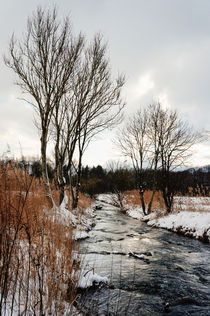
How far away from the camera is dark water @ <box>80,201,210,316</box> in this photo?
2.92 meters

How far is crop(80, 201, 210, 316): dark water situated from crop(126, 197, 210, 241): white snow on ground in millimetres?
630

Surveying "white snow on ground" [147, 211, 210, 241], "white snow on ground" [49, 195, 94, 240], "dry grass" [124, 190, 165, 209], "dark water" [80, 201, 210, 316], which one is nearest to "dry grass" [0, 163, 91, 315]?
"white snow on ground" [49, 195, 94, 240]

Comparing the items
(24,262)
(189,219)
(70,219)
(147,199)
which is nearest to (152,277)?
(70,219)

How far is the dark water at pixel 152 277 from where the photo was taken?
2.92 m

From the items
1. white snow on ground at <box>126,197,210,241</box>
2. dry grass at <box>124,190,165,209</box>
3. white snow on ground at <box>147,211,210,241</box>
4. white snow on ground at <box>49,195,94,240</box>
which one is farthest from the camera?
dry grass at <box>124,190,165,209</box>

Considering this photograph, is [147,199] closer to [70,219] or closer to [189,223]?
[189,223]

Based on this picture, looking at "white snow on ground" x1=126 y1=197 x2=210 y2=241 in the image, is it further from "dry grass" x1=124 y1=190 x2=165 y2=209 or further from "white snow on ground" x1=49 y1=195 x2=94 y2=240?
"white snow on ground" x1=49 y1=195 x2=94 y2=240

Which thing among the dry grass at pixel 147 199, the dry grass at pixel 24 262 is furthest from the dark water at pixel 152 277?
the dry grass at pixel 147 199

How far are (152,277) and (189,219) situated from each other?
206 inches

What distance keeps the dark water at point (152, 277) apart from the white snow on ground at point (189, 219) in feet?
2.07

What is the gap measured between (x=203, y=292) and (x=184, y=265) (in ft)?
4.49

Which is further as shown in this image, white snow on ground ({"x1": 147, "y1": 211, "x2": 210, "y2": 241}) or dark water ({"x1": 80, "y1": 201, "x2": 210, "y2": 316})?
white snow on ground ({"x1": 147, "y1": 211, "x2": 210, "y2": 241})

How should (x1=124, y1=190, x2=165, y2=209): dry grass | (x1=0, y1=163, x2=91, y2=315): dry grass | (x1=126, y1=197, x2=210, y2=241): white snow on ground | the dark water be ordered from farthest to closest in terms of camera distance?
(x1=124, y1=190, x2=165, y2=209): dry grass < (x1=126, y1=197, x2=210, y2=241): white snow on ground < the dark water < (x1=0, y1=163, x2=91, y2=315): dry grass

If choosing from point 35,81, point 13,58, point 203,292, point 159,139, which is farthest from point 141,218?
point 13,58
